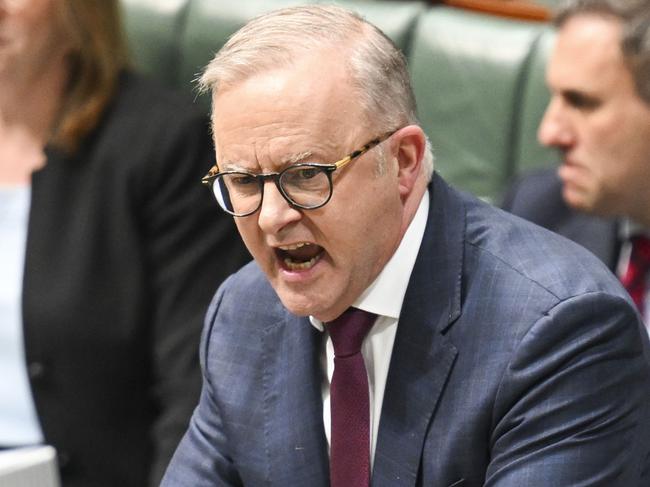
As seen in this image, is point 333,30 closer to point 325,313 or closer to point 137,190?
point 325,313

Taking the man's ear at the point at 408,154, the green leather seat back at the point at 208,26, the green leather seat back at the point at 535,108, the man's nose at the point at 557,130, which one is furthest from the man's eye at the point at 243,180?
the green leather seat back at the point at 208,26

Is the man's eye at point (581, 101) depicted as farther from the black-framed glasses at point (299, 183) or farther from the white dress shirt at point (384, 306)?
the black-framed glasses at point (299, 183)

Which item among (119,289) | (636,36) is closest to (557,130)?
(636,36)

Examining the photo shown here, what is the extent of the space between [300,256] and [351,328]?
0.37ft

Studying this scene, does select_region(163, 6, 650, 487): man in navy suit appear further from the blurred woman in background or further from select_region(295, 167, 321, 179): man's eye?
the blurred woman in background

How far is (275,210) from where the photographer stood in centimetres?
129

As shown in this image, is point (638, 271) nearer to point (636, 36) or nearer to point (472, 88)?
point (636, 36)

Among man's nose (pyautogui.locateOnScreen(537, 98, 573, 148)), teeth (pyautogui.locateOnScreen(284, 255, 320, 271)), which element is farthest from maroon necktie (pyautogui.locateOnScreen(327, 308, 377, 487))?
man's nose (pyautogui.locateOnScreen(537, 98, 573, 148))

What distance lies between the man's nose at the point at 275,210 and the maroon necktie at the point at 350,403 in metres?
0.17

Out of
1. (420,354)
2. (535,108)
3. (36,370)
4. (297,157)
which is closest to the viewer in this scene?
(297,157)

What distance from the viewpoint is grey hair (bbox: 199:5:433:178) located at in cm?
129

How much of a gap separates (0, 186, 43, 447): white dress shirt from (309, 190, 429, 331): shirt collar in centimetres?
83

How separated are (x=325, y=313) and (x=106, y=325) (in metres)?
0.76

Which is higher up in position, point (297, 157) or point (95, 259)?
point (297, 157)
